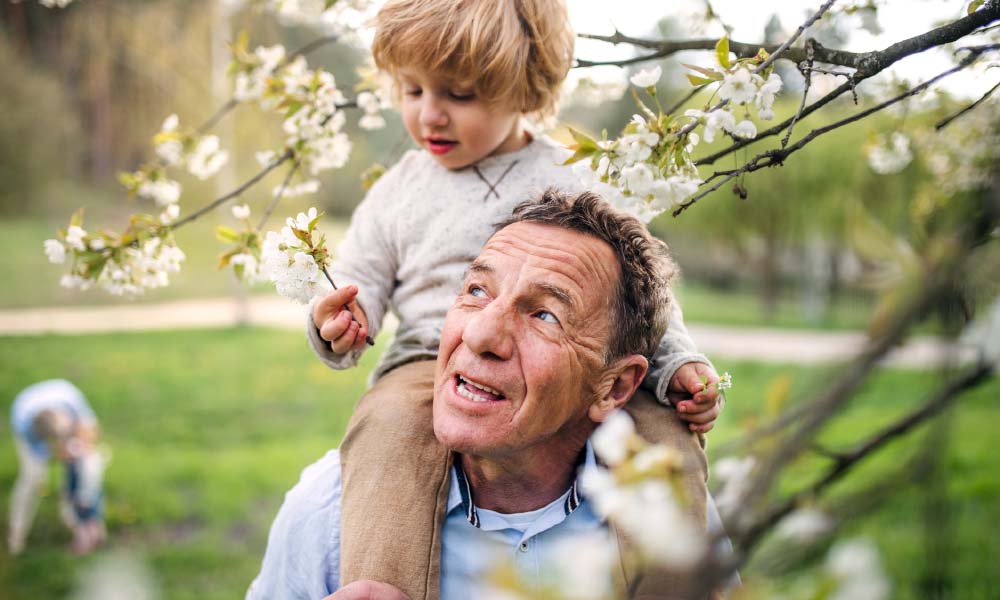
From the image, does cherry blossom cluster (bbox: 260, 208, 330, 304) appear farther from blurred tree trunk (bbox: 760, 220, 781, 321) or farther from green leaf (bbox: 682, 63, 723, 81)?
blurred tree trunk (bbox: 760, 220, 781, 321)

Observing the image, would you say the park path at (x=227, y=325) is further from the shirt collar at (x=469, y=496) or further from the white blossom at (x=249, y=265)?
the shirt collar at (x=469, y=496)

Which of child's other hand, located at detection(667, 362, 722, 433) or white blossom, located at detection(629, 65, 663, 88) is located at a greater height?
white blossom, located at detection(629, 65, 663, 88)

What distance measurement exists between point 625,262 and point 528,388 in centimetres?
43

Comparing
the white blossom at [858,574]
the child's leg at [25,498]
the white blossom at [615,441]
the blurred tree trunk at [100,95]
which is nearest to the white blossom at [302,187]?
the white blossom at [615,441]

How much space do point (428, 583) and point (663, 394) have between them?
75cm

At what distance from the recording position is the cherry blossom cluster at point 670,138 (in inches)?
58.1

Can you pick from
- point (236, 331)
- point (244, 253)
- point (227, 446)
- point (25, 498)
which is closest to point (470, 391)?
point (244, 253)

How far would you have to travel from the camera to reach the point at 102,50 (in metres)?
A: 19.6

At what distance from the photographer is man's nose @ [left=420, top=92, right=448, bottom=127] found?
2090 mm

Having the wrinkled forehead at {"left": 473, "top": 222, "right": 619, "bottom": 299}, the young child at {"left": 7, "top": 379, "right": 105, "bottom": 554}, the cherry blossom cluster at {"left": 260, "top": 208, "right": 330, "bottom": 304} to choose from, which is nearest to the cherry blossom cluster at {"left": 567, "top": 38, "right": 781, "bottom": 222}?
the wrinkled forehead at {"left": 473, "top": 222, "right": 619, "bottom": 299}

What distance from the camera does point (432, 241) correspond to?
2.21 metres

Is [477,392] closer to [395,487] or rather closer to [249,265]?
[395,487]

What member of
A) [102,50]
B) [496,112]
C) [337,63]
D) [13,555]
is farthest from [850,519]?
[337,63]

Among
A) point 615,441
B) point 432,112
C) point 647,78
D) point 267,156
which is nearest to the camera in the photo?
point 615,441
